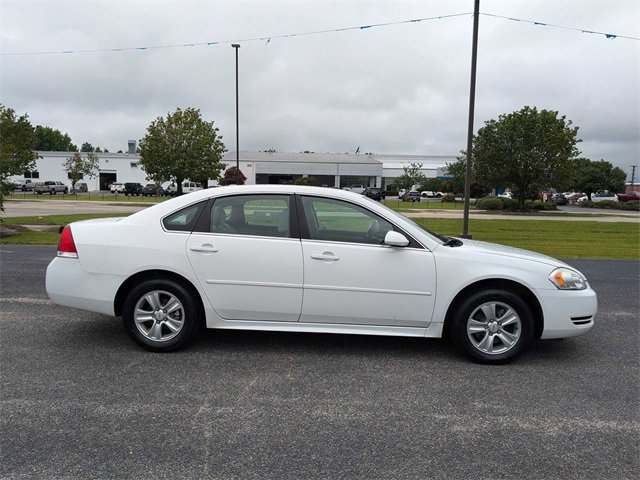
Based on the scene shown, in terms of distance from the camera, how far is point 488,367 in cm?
457

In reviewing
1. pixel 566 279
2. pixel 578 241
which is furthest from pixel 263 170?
pixel 566 279

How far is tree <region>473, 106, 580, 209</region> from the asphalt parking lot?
114 feet

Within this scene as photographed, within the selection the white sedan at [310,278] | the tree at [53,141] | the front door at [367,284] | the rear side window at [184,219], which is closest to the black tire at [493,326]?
the white sedan at [310,278]

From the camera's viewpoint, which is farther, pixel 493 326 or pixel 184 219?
pixel 184 219

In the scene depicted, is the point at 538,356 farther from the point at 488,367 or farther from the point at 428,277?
the point at 428,277

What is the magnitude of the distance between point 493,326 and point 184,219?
9.86ft

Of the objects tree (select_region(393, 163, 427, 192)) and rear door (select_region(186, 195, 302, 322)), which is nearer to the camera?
rear door (select_region(186, 195, 302, 322))

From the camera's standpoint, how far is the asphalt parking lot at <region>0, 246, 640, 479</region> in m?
2.97

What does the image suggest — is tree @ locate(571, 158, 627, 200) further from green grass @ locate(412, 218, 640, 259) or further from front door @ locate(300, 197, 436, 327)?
front door @ locate(300, 197, 436, 327)

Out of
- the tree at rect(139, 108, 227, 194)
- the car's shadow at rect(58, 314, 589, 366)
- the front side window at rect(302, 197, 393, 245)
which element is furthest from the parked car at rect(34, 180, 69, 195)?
the front side window at rect(302, 197, 393, 245)

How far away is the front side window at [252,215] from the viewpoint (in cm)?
479

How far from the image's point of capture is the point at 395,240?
4.54 meters

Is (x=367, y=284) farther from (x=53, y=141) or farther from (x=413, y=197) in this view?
(x=53, y=141)

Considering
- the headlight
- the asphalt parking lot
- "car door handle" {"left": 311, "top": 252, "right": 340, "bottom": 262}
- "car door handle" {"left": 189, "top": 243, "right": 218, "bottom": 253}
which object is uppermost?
"car door handle" {"left": 189, "top": 243, "right": 218, "bottom": 253}
